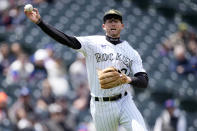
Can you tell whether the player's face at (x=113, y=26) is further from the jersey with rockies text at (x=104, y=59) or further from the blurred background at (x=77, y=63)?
the blurred background at (x=77, y=63)

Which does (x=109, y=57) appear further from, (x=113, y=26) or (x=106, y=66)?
(x=113, y=26)

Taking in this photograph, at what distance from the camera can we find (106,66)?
438 centimetres

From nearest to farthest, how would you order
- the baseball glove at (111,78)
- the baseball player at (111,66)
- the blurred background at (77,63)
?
the baseball glove at (111,78) < the baseball player at (111,66) < the blurred background at (77,63)

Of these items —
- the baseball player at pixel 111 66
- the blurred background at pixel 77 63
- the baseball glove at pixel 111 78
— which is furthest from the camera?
the blurred background at pixel 77 63

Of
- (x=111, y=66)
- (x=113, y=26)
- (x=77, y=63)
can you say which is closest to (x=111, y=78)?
(x=111, y=66)

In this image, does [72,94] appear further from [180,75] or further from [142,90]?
[180,75]

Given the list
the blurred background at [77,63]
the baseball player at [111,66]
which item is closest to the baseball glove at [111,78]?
the baseball player at [111,66]

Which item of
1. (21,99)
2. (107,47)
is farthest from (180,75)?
(107,47)

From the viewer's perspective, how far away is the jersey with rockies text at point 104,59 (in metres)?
4.37

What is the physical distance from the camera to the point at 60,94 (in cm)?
785

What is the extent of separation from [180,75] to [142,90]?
0.86m

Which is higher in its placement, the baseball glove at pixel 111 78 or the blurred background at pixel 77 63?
the baseball glove at pixel 111 78

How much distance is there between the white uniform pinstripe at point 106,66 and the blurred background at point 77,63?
2930 millimetres

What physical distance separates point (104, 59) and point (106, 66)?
7 centimetres
